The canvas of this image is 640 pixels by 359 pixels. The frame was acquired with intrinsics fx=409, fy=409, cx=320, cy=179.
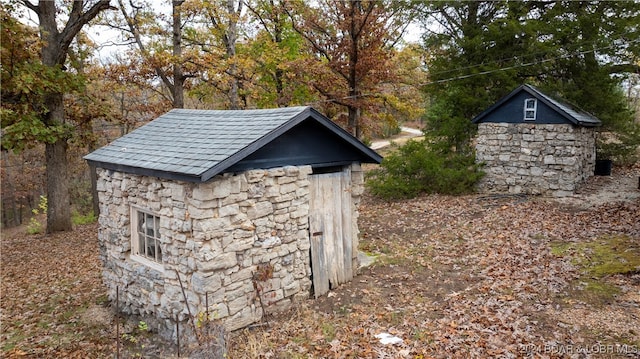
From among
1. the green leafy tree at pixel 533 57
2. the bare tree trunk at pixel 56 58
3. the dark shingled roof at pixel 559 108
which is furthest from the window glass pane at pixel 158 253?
the green leafy tree at pixel 533 57

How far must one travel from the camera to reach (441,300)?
684cm

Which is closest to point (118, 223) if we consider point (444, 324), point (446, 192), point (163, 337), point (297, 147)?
point (163, 337)

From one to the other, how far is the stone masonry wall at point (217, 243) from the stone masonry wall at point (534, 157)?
9.78m

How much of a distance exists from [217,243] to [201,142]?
1785 mm

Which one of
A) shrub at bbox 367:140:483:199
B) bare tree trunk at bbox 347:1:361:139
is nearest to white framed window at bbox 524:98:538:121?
shrub at bbox 367:140:483:199

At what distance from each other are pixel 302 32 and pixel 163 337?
45.7ft

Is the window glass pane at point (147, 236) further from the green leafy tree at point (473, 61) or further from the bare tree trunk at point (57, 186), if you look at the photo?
the green leafy tree at point (473, 61)

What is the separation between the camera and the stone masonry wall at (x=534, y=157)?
13156mm

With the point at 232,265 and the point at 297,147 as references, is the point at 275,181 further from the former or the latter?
the point at 232,265

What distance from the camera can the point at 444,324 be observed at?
19.4 feet

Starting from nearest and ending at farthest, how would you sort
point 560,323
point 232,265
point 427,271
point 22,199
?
point 560,323, point 232,265, point 427,271, point 22,199

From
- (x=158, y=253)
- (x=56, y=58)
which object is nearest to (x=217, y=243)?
(x=158, y=253)

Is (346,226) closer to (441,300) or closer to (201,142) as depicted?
(441,300)

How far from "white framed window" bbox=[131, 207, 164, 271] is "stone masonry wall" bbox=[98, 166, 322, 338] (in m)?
0.11
